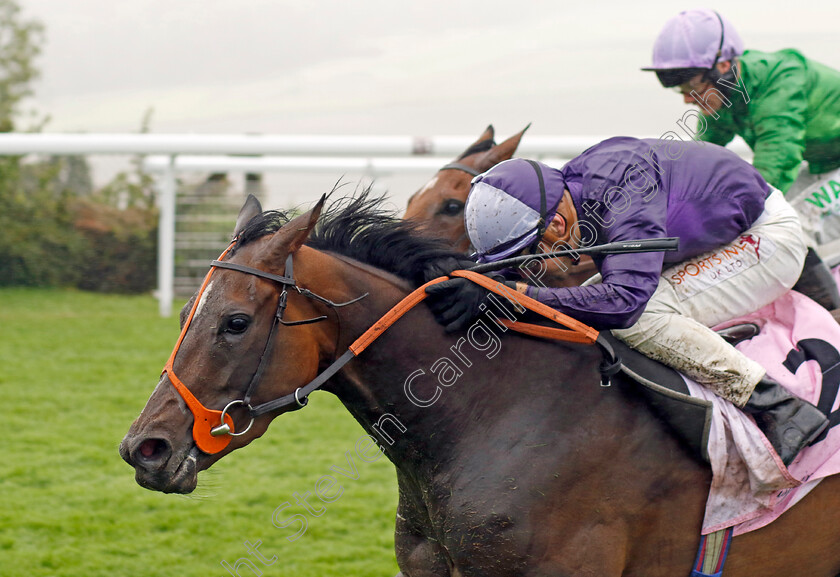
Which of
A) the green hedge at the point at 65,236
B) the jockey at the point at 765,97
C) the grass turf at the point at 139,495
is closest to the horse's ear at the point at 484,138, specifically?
the jockey at the point at 765,97

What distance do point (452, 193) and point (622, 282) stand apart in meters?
2.13

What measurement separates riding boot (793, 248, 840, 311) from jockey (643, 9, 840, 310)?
436 millimetres

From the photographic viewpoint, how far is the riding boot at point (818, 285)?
3029 millimetres

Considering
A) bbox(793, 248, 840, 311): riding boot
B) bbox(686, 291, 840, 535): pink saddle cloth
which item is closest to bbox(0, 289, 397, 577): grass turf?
bbox(686, 291, 840, 535): pink saddle cloth

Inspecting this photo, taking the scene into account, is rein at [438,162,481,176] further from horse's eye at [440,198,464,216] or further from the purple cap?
the purple cap

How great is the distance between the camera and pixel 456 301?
2.49 m

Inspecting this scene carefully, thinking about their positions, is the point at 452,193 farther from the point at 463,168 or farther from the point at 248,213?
the point at 248,213

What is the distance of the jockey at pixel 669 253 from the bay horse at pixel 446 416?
0.16 metres

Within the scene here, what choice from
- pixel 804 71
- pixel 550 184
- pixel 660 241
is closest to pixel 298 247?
pixel 550 184

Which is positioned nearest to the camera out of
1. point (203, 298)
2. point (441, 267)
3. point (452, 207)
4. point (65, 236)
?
point (203, 298)

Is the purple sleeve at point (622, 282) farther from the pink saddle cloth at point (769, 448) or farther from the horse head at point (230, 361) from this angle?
the horse head at point (230, 361)

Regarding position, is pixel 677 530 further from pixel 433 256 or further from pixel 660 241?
pixel 433 256

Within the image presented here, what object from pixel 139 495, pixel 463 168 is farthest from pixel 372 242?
pixel 139 495

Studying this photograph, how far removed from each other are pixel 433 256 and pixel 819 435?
1218 millimetres
